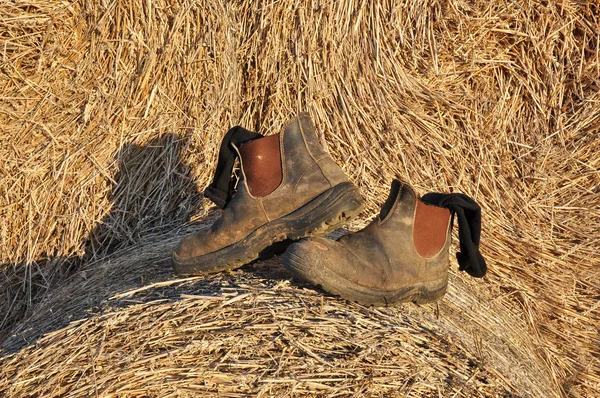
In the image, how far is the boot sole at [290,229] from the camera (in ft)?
6.23

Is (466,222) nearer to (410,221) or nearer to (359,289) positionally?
(410,221)

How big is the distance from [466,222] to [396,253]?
0.62ft

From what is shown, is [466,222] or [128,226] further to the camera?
[128,226]

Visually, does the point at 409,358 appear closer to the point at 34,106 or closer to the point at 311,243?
the point at 311,243

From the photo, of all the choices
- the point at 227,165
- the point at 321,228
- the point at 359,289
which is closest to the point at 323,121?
the point at 227,165

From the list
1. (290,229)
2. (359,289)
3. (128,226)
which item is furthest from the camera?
(128,226)

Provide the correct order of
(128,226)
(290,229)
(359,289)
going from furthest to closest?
(128,226), (290,229), (359,289)

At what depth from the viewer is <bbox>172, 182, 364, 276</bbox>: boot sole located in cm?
190

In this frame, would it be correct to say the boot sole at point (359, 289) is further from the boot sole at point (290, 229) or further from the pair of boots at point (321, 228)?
the boot sole at point (290, 229)

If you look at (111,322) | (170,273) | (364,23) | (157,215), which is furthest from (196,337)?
(364,23)

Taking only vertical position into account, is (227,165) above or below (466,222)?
above

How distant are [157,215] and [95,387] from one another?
1.12 metres

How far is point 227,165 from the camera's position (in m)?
2.02

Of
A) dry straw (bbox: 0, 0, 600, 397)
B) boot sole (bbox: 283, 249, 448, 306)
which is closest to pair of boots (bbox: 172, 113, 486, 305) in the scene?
boot sole (bbox: 283, 249, 448, 306)
